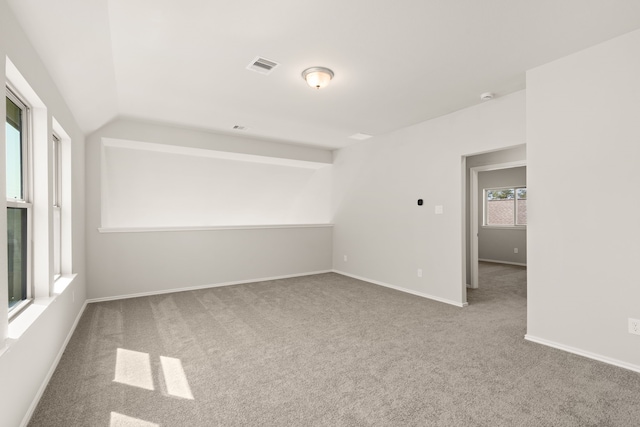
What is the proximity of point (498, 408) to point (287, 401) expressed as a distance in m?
1.30

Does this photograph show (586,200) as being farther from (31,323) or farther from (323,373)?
(31,323)

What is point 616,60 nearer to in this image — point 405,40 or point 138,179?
point 405,40

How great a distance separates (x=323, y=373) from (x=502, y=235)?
7064mm

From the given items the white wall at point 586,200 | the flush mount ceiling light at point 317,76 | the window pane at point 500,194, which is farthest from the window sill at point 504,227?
the flush mount ceiling light at point 317,76

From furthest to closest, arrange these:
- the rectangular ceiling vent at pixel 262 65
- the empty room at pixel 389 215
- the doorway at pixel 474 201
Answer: the doorway at pixel 474 201
the rectangular ceiling vent at pixel 262 65
the empty room at pixel 389 215

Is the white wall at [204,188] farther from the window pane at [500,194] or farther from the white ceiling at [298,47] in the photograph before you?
the window pane at [500,194]

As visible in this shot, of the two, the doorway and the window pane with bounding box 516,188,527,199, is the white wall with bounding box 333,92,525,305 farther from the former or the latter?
the window pane with bounding box 516,188,527,199

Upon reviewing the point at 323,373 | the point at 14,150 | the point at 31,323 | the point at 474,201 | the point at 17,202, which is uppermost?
the point at 14,150

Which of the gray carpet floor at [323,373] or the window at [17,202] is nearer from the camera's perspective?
the gray carpet floor at [323,373]

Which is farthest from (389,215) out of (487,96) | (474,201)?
(487,96)

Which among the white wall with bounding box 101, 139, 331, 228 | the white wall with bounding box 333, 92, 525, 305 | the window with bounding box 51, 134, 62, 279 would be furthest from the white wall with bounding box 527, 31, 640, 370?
the window with bounding box 51, 134, 62, 279

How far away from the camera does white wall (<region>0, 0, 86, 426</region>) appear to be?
5.12ft

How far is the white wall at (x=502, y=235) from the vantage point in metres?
7.50

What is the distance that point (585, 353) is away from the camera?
268cm
